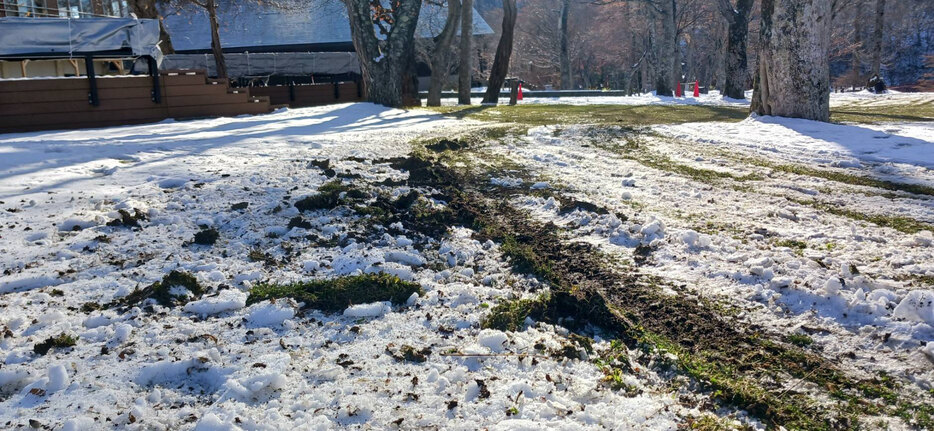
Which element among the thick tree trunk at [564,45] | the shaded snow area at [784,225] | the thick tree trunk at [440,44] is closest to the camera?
the shaded snow area at [784,225]

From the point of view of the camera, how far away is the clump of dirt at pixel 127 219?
174 inches

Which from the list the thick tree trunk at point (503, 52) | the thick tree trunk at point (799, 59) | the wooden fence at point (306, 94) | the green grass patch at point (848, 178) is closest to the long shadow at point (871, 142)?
the thick tree trunk at point (799, 59)

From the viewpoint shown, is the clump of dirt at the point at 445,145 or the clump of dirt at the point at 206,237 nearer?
the clump of dirt at the point at 206,237

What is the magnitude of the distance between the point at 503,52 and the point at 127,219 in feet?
57.0

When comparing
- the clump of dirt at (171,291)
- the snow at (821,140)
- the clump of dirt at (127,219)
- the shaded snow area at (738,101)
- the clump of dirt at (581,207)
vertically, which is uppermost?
the shaded snow area at (738,101)

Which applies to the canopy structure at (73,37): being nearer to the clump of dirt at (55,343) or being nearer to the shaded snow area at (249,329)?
the shaded snow area at (249,329)

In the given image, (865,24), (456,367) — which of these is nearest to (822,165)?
(456,367)

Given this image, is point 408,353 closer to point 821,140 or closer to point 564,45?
point 821,140

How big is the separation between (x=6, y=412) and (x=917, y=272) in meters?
4.28

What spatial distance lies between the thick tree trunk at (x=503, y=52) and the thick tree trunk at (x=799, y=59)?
10591 millimetres

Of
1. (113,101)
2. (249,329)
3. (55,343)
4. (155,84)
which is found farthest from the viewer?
(155,84)

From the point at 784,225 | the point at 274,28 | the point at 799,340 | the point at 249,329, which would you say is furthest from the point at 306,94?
the point at 799,340

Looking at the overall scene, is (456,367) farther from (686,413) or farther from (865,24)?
(865,24)

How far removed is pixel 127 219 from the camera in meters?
4.47
